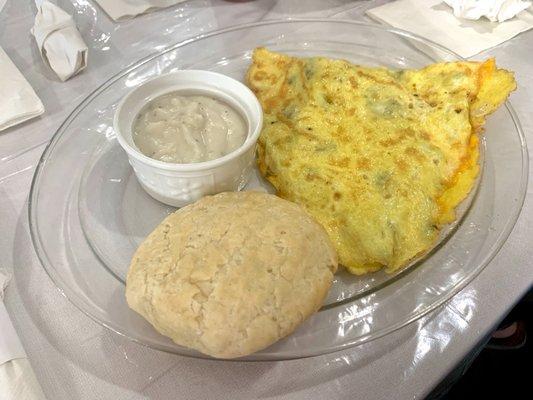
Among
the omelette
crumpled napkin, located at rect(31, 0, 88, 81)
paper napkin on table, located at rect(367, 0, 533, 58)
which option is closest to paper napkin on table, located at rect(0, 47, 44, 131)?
crumpled napkin, located at rect(31, 0, 88, 81)

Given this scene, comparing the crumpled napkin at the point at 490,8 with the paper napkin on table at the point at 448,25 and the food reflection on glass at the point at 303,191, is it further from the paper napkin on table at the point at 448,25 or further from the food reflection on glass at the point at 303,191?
the food reflection on glass at the point at 303,191

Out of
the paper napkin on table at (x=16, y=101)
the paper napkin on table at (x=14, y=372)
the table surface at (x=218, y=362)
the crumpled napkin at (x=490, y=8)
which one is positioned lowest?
the table surface at (x=218, y=362)

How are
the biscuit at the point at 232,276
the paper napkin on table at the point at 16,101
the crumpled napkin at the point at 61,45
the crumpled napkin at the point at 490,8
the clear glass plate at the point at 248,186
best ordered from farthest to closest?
1. the crumpled napkin at the point at 490,8
2. the crumpled napkin at the point at 61,45
3. the paper napkin on table at the point at 16,101
4. the clear glass plate at the point at 248,186
5. the biscuit at the point at 232,276

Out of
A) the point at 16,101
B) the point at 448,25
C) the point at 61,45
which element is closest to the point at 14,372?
the point at 16,101

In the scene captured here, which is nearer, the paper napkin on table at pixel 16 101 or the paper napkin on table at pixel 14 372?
the paper napkin on table at pixel 14 372

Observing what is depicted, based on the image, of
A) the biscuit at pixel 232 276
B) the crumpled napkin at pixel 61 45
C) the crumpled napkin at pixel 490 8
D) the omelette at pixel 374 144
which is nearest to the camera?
the biscuit at pixel 232 276

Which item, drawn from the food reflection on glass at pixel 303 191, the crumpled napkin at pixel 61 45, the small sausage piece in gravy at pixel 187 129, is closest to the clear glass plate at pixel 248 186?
the food reflection on glass at pixel 303 191

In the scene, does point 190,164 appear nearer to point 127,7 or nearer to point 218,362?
point 218,362

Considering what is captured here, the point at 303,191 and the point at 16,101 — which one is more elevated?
the point at 16,101

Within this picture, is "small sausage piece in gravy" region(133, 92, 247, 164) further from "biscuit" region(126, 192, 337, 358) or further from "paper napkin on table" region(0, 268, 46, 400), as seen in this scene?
"paper napkin on table" region(0, 268, 46, 400)
